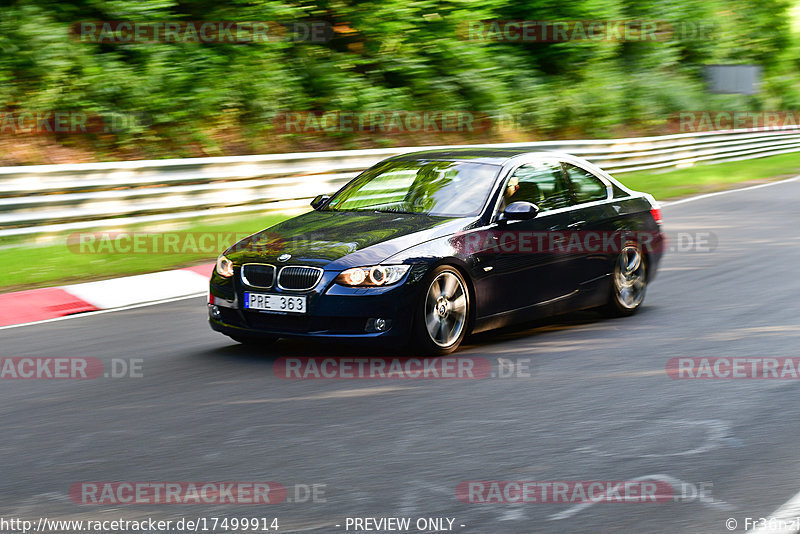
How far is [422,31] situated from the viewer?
2420 cm

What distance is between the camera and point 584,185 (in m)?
8.95

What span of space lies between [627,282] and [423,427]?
13.2ft

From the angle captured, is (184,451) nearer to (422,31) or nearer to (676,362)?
(676,362)

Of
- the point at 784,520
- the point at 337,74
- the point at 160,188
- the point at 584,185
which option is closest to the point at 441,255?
the point at 584,185

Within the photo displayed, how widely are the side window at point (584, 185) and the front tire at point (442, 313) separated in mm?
1744

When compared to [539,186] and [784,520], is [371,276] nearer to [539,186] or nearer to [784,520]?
[539,186]

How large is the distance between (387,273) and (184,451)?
2.22m

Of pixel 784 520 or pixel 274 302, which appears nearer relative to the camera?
pixel 784 520

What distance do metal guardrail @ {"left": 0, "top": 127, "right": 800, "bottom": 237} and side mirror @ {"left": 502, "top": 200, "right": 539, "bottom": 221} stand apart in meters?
3.59

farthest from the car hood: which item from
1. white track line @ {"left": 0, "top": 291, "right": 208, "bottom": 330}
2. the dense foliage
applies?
the dense foliage

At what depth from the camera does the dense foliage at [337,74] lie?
16.7 meters

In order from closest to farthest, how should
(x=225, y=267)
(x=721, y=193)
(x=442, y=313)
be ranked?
(x=442, y=313), (x=225, y=267), (x=721, y=193)

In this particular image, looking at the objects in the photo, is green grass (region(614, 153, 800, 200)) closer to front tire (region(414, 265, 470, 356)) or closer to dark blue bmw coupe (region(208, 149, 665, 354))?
dark blue bmw coupe (region(208, 149, 665, 354))

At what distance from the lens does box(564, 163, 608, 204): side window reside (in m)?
8.84
